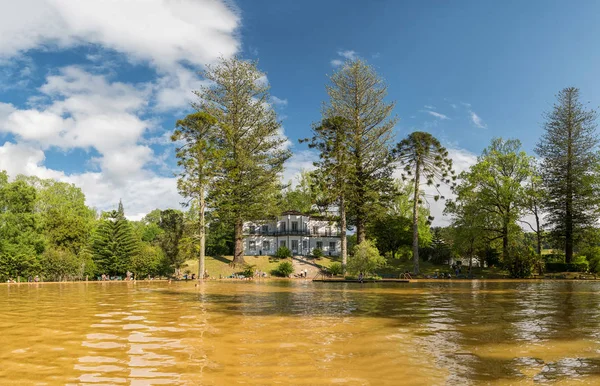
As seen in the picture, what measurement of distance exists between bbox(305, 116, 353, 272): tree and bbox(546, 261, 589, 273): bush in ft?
73.5

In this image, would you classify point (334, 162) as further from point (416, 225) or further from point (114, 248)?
point (114, 248)

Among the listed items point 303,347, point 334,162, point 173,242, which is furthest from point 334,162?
point 303,347

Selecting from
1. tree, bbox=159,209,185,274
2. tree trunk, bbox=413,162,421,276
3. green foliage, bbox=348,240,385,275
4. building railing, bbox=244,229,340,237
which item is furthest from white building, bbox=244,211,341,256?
green foliage, bbox=348,240,385,275

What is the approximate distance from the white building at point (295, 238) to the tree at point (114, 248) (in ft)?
74.9

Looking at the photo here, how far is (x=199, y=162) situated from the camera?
141ft

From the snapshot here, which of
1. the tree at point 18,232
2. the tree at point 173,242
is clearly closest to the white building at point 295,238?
the tree at point 173,242

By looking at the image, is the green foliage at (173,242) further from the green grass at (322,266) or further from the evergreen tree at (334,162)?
the evergreen tree at (334,162)

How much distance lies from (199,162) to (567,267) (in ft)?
132

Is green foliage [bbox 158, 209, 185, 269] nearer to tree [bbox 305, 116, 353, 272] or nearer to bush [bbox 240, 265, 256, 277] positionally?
bush [bbox 240, 265, 256, 277]

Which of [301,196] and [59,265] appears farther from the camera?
[301,196]

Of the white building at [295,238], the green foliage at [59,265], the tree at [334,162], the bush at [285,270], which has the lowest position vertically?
the bush at [285,270]

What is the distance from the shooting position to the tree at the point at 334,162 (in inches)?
1801

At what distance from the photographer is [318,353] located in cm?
763

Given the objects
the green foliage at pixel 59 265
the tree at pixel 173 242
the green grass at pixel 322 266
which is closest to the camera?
the green foliage at pixel 59 265
